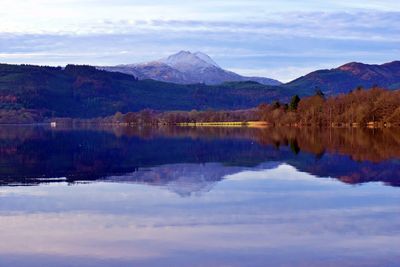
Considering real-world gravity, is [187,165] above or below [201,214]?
below

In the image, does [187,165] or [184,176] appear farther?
[187,165]

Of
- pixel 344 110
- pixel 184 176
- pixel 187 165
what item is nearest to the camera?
pixel 184 176

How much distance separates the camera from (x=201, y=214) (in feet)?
84.5

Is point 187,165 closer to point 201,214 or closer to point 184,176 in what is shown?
point 184,176

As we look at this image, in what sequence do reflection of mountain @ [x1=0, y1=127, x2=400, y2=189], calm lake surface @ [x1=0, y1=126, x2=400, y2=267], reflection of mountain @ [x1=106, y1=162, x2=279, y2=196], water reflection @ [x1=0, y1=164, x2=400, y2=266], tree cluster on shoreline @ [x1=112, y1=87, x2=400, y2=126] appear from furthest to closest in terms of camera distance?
tree cluster on shoreline @ [x1=112, y1=87, x2=400, y2=126] < reflection of mountain @ [x1=0, y1=127, x2=400, y2=189] < reflection of mountain @ [x1=106, y1=162, x2=279, y2=196] < calm lake surface @ [x1=0, y1=126, x2=400, y2=267] < water reflection @ [x1=0, y1=164, x2=400, y2=266]

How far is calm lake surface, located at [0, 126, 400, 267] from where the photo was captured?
18.8 m

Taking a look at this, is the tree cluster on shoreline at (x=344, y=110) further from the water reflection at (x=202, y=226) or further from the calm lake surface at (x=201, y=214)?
the water reflection at (x=202, y=226)

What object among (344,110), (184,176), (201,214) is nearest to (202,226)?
(201,214)

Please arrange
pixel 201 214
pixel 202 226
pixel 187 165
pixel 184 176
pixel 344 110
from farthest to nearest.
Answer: pixel 344 110, pixel 187 165, pixel 184 176, pixel 201 214, pixel 202 226

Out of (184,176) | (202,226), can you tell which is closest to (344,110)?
(184,176)

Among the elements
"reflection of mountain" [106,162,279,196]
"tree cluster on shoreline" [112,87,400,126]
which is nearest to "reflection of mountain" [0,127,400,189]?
"reflection of mountain" [106,162,279,196]

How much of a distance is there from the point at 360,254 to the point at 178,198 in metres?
13.1

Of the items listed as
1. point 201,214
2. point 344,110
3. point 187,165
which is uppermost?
point 344,110

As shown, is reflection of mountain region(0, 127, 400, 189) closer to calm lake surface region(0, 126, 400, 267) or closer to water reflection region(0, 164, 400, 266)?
calm lake surface region(0, 126, 400, 267)
